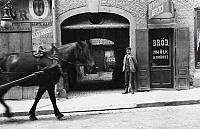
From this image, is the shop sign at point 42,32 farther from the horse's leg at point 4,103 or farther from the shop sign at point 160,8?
the horse's leg at point 4,103

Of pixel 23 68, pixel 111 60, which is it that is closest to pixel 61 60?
pixel 23 68

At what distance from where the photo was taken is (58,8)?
47.1 ft

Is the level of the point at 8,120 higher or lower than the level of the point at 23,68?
lower

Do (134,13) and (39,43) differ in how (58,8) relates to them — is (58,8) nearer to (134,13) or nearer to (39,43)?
(39,43)

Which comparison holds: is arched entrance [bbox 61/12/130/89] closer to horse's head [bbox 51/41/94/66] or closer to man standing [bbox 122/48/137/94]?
man standing [bbox 122/48/137/94]

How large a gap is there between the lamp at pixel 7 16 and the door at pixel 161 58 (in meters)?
5.48

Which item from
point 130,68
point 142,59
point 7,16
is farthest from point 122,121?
point 7,16

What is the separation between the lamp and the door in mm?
5481

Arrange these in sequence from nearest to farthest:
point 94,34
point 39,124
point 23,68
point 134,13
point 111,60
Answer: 1. point 39,124
2. point 23,68
3. point 134,13
4. point 94,34
5. point 111,60

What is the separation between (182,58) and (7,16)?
6.81 metres

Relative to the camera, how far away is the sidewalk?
442 inches

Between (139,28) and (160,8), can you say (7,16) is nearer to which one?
(139,28)

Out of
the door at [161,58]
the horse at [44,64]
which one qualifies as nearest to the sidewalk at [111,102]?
the door at [161,58]

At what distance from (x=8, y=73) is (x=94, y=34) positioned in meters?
10.8
